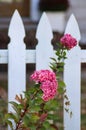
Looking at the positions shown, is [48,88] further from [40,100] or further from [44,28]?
[44,28]

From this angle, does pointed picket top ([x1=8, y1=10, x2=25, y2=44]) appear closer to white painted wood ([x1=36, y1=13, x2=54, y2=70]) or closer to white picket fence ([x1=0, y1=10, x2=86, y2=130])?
white picket fence ([x1=0, y1=10, x2=86, y2=130])

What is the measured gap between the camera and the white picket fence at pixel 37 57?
352 cm

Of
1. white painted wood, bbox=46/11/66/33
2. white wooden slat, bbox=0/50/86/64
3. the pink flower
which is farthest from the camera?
white painted wood, bbox=46/11/66/33

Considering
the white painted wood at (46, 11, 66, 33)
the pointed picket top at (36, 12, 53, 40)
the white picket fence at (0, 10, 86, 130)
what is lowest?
the white picket fence at (0, 10, 86, 130)

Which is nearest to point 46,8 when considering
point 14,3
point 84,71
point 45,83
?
point 14,3

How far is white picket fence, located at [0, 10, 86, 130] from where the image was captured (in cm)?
352

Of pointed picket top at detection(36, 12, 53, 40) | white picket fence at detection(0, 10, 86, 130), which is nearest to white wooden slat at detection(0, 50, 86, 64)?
white picket fence at detection(0, 10, 86, 130)

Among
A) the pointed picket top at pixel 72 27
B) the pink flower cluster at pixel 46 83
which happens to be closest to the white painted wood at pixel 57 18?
the pointed picket top at pixel 72 27

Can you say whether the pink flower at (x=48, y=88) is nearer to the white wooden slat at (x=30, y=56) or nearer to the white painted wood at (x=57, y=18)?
the white wooden slat at (x=30, y=56)

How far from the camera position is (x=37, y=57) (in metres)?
3.55

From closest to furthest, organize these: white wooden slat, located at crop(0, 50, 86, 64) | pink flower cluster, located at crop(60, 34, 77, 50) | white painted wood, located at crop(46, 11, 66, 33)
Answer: pink flower cluster, located at crop(60, 34, 77, 50) → white wooden slat, located at crop(0, 50, 86, 64) → white painted wood, located at crop(46, 11, 66, 33)

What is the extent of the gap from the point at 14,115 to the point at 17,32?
2.16 ft

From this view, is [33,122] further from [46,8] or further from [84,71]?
[46,8]

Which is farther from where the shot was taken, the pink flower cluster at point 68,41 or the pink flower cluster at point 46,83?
the pink flower cluster at point 68,41
